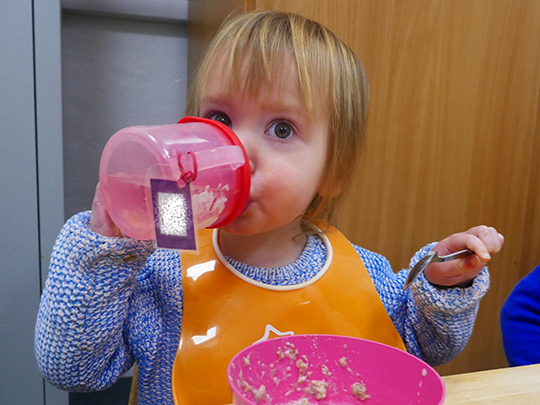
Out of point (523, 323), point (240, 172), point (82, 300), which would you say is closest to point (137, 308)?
point (82, 300)

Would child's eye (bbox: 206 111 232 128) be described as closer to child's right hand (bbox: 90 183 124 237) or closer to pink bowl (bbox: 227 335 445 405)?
child's right hand (bbox: 90 183 124 237)

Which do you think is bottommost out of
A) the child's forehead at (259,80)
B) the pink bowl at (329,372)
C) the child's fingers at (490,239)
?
the pink bowl at (329,372)

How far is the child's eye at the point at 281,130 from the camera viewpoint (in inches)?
25.8

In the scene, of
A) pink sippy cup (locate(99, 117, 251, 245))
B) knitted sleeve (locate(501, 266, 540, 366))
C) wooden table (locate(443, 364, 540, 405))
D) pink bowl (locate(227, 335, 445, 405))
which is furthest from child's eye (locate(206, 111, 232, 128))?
knitted sleeve (locate(501, 266, 540, 366))

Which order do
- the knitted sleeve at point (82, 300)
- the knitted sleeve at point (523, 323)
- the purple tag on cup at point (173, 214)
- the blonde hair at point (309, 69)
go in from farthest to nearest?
1. the knitted sleeve at point (523, 323)
2. the blonde hair at point (309, 69)
3. the knitted sleeve at point (82, 300)
4. the purple tag on cup at point (173, 214)

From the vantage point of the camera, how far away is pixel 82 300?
55 centimetres

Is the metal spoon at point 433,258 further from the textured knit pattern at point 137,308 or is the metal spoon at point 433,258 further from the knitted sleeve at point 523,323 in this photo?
the knitted sleeve at point 523,323

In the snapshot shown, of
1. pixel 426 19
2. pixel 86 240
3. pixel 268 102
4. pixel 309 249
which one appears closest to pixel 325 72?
pixel 268 102

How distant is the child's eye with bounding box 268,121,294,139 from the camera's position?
2.15 feet

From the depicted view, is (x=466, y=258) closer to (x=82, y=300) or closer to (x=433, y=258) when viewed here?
(x=433, y=258)

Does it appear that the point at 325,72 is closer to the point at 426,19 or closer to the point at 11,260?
the point at 426,19

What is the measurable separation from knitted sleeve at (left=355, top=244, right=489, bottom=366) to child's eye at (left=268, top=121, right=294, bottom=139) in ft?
0.91

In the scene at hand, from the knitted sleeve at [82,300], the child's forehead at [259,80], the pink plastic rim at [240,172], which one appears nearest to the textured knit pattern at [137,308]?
the knitted sleeve at [82,300]

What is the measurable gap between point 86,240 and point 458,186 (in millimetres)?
1040
